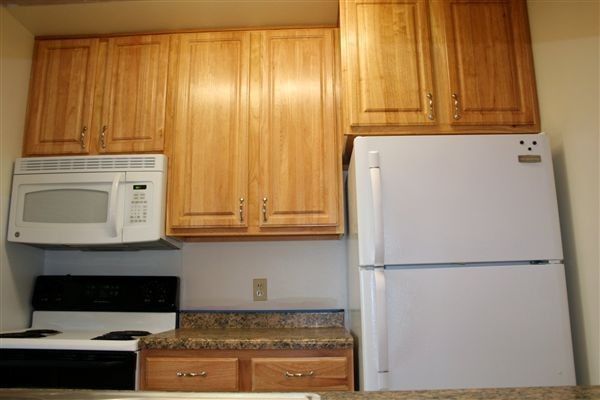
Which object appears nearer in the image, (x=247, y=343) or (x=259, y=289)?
(x=247, y=343)

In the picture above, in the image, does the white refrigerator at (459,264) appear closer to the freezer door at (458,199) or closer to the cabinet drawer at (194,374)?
the freezer door at (458,199)

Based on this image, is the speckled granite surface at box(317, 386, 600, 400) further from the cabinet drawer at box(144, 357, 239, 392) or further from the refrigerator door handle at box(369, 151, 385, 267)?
the cabinet drawer at box(144, 357, 239, 392)

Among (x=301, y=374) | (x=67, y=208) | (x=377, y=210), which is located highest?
(x=67, y=208)

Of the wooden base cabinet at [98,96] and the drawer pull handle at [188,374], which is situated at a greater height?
the wooden base cabinet at [98,96]

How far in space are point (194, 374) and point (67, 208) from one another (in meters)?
1.06

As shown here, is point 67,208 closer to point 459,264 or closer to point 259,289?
point 259,289

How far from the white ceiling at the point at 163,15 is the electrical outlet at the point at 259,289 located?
1.39 m

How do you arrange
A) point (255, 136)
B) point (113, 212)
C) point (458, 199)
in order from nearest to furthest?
point (458, 199), point (113, 212), point (255, 136)

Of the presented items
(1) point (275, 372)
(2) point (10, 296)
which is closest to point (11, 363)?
(2) point (10, 296)

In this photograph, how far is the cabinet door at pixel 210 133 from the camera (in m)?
1.98

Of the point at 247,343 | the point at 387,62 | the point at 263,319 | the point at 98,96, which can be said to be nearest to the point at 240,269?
the point at 263,319

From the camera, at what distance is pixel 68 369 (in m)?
1.59

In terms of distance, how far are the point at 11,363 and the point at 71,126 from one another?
115cm

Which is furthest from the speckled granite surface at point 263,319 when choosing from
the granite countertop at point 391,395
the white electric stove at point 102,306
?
the granite countertop at point 391,395
